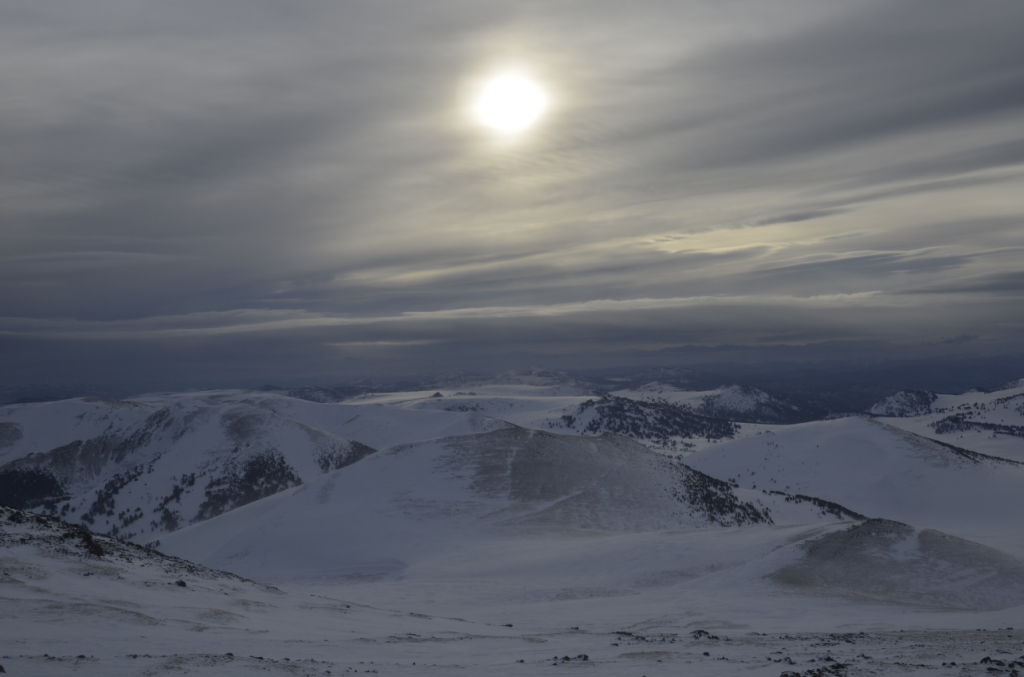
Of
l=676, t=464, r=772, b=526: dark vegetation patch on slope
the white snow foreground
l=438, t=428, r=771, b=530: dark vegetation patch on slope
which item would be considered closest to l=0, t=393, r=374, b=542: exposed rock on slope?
l=438, t=428, r=771, b=530: dark vegetation patch on slope

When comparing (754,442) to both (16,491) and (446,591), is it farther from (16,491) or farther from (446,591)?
(16,491)

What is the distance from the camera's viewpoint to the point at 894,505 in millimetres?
125062

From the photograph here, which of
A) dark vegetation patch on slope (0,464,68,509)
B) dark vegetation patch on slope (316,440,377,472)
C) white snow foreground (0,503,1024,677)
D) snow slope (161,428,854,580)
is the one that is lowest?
dark vegetation patch on slope (0,464,68,509)

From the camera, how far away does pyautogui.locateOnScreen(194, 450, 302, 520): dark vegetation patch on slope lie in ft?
520

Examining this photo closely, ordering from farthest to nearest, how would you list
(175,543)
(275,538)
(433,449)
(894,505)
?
(894,505)
(433,449)
(175,543)
(275,538)

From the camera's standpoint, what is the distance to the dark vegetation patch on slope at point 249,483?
158m

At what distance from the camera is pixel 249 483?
164125mm

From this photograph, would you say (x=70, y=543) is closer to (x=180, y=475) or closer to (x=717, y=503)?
(x=717, y=503)

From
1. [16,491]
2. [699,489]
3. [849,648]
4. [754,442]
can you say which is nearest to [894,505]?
[754,442]

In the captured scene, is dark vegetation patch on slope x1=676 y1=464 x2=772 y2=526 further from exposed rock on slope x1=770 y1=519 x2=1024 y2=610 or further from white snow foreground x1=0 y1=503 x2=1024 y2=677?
white snow foreground x1=0 y1=503 x2=1024 y2=677

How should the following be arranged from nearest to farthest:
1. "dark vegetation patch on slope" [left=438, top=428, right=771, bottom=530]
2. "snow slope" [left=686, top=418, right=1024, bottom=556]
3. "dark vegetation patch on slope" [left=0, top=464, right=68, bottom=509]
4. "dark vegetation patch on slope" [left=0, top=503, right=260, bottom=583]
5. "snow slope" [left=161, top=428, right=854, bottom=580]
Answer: "dark vegetation patch on slope" [left=0, top=503, right=260, bottom=583], "snow slope" [left=161, top=428, right=854, bottom=580], "dark vegetation patch on slope" [left=438, top=428, right=771, bottom=530], "snow slope" [left=686, top=418, right=1024, bottom=556], "dark vegetation patch on slope" [left=0, top=464, right=68, bottom=509]

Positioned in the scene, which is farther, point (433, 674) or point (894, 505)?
point (894, 505)

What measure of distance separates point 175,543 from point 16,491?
14357 cm

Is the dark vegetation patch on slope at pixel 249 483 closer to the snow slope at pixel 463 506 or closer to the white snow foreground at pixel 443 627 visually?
the snow slope at pixel 463 506
